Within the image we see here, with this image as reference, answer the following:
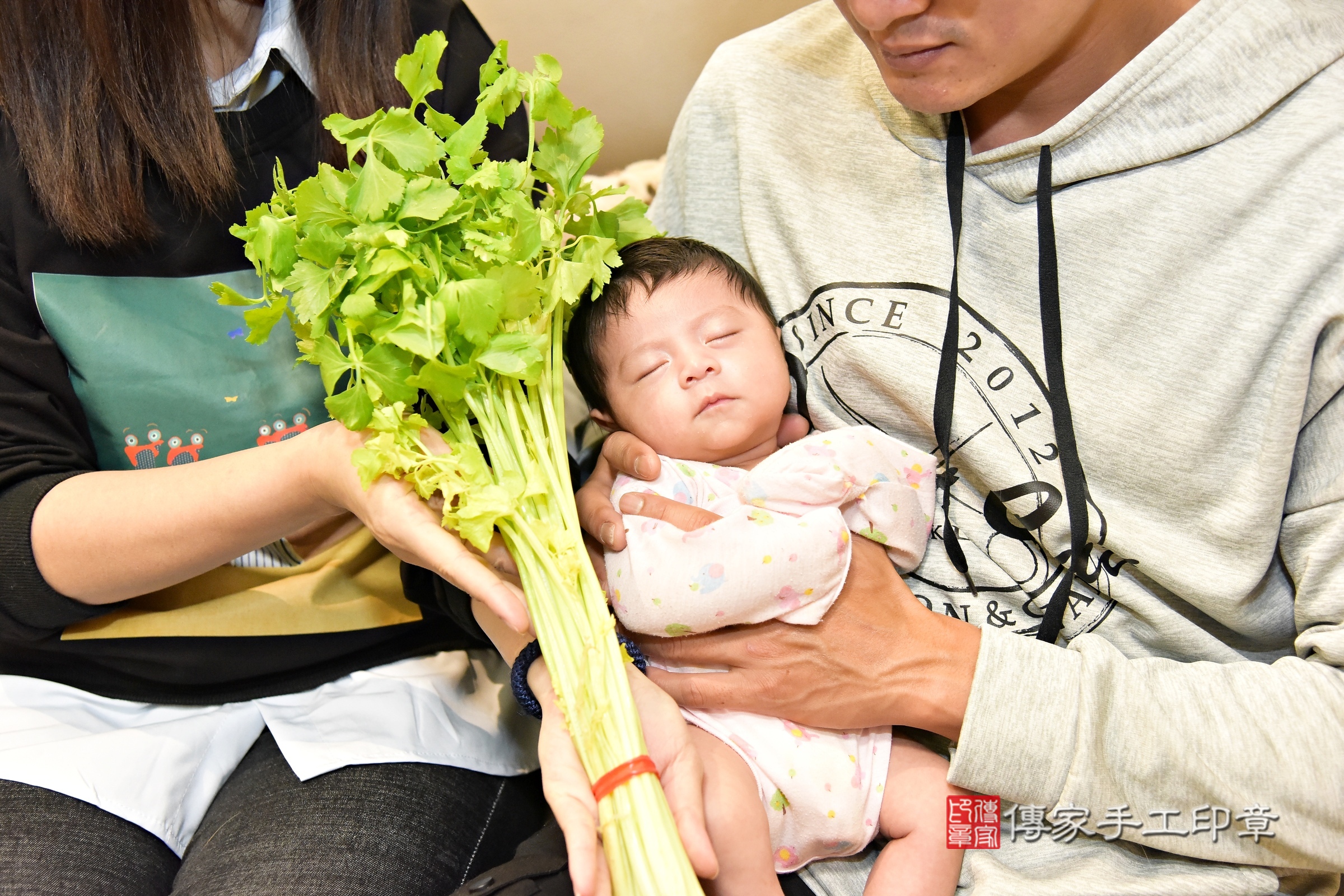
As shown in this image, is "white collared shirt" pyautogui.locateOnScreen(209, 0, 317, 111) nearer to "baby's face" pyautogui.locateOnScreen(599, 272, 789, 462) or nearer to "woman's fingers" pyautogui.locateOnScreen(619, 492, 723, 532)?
"baby's face" pyautogui.locateOnScreen(599, 272, 789, 462)

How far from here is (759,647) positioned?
1.23 m

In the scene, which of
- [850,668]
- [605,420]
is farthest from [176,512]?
[850,668]

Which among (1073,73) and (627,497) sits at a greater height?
(1073,73)

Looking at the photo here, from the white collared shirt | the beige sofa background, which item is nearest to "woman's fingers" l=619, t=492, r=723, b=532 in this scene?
the white collared shirt

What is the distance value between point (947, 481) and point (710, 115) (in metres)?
0.73

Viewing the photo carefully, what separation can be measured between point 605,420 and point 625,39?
125 centimetres

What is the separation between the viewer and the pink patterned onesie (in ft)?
3.81

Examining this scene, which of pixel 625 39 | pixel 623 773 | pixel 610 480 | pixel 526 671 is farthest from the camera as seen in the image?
pixel 625 39

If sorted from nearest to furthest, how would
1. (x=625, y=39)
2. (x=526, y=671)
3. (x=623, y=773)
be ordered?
1. (x=623, y=773)
2. (x=526, y=671)
3. (x=625, y=39)

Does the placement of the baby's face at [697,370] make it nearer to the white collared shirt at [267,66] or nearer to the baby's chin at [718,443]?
the baby's chin at [718,443]

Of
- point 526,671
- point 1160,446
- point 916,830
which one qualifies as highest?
point 1160,446

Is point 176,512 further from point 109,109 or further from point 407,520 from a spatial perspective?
point 109,109

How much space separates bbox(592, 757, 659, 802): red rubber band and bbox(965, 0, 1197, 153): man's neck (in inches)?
37.6

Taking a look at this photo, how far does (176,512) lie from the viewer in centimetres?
123
